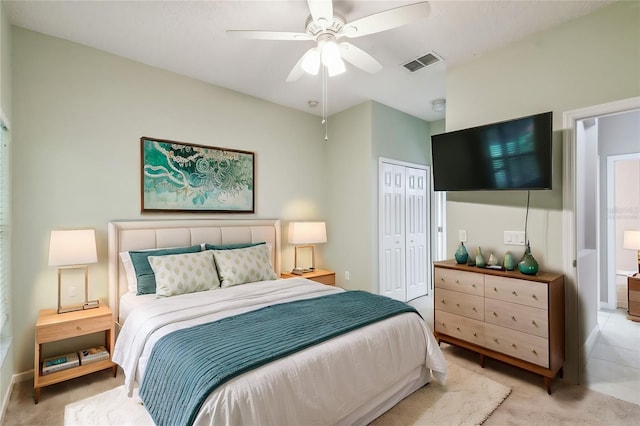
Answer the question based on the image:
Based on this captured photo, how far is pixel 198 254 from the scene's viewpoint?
2.95 meters

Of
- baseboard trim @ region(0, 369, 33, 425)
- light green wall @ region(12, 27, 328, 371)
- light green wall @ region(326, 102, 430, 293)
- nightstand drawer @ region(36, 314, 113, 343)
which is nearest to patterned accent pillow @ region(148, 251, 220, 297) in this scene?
nightstand drawer @ region(36, 314, 113, 343)

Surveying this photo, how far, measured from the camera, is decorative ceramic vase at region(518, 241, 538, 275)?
98.4 inches

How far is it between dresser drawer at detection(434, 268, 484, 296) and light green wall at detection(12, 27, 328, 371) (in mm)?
2455

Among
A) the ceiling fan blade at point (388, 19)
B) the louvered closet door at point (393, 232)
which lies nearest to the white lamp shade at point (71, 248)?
the ceiling fan blade at point (388, 19)

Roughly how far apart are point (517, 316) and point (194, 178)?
11.0ft

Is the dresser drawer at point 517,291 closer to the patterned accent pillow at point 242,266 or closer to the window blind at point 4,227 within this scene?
the patterned accent pillow at point 242,266

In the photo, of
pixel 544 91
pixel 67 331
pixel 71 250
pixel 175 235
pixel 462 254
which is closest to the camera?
pixel 67 331

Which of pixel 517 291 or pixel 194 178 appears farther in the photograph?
pixel 194 178

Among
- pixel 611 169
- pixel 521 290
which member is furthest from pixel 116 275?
pixel 611 169

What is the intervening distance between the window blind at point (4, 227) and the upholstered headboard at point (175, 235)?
0.67m

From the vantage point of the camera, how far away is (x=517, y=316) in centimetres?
249

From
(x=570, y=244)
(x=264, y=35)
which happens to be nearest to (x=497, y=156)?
(x=570, y=244)

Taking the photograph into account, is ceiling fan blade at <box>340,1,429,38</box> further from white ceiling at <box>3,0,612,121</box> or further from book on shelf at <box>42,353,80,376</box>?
book on shelf at <box>42,353,80,376</box>

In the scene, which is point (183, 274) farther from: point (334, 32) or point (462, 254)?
point (462, 254)
